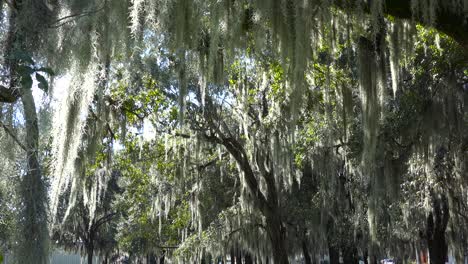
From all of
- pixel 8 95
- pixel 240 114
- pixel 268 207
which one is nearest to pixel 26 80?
pixel 8 95

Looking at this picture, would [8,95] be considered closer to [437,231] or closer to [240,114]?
[240,114]

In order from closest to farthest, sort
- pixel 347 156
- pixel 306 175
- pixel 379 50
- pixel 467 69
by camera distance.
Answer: pixel 379 50 < pixel 467 69 < pixel 347 156 < pixel 306 175

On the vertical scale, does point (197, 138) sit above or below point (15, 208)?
above

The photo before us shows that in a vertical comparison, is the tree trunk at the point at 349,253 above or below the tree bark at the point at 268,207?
below

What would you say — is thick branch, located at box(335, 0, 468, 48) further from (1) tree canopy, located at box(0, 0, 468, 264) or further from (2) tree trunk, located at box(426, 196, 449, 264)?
(2) tree trunk, located at box(426, 196, 449, 264)

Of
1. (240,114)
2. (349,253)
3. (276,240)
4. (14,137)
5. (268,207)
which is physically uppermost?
(240,114)

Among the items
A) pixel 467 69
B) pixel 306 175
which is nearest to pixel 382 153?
pixel 467 69

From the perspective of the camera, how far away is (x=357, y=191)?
1155 centimetres

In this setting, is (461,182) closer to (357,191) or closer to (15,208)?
(357,191)

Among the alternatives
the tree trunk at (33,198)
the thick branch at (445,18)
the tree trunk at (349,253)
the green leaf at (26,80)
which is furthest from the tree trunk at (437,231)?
the green leaf at (26,80)

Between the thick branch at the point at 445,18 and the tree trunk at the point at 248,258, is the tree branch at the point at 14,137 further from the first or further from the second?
the tree trunk at the point at 248,258

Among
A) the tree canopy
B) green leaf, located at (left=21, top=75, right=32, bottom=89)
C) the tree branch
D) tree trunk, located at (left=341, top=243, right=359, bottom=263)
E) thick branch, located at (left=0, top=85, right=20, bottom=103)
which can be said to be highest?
the tree canopy

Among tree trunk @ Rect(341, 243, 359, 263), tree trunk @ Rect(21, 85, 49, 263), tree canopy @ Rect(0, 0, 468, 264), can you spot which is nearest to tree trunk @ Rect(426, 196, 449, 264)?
tree canopy @ Rect(0, 0, 468, 264)

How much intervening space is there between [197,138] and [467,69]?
452cm
